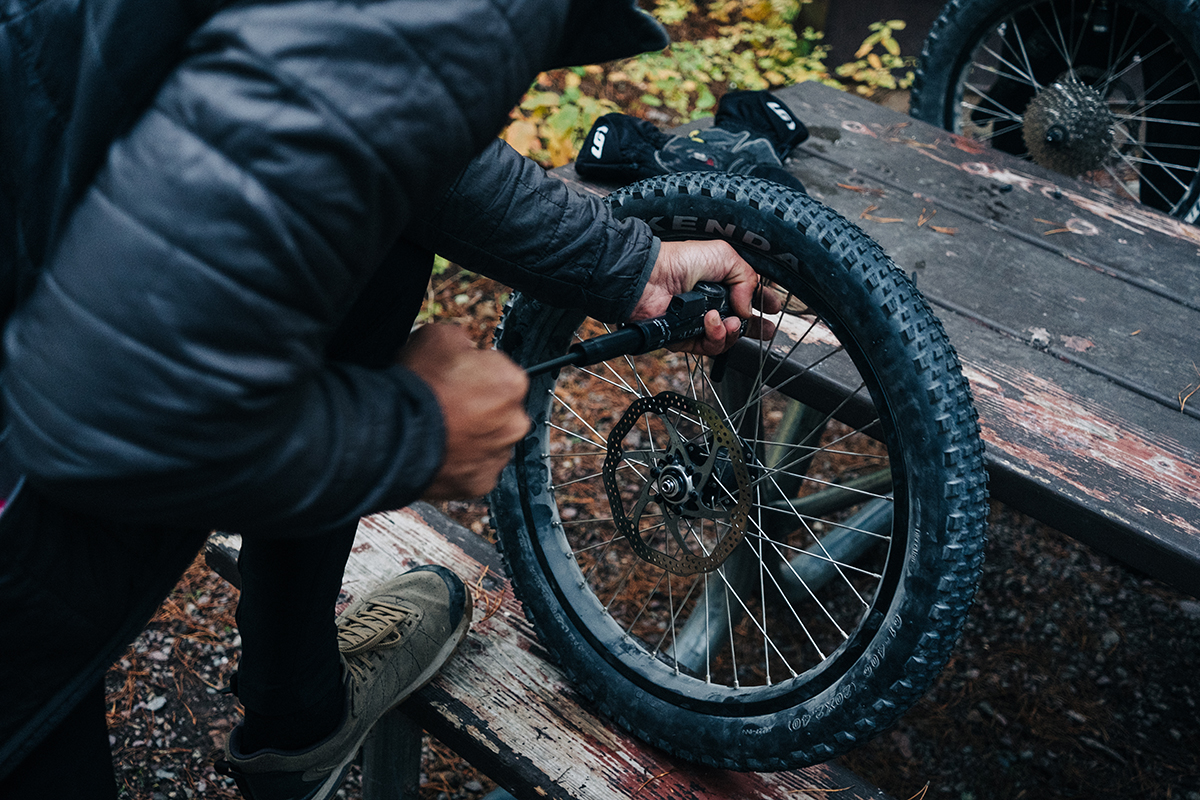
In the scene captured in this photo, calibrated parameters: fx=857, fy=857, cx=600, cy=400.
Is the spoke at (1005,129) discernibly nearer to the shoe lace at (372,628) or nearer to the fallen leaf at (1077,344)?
the fallen leaf at (1077,344)

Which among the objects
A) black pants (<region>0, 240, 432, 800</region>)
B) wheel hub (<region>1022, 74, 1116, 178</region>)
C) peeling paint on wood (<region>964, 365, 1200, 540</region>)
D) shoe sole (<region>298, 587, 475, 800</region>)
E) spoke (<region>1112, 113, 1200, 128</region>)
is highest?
spoke (<region>1112, 113, 1200, 128</region>)

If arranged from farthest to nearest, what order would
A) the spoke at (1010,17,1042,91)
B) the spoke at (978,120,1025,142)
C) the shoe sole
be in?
the spoke at (978,120,1025,142) → the spoke at (1010,17,1042,91) → the shoe sole

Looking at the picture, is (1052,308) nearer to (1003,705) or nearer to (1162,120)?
(1003,705)

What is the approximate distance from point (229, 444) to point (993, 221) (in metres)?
1.94

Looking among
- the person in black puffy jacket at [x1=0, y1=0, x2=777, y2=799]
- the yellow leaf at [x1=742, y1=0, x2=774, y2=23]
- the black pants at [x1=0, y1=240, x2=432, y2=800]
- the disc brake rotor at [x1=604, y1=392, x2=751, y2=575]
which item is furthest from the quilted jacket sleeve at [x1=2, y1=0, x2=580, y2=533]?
the yellow leaf at [x1=742, y1=0, x2=774, y2=23]

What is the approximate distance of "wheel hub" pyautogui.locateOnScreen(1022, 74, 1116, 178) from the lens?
2.75 m

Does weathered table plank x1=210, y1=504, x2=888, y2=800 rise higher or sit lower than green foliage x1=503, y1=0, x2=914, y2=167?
lower

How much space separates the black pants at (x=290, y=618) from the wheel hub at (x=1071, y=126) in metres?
2.45

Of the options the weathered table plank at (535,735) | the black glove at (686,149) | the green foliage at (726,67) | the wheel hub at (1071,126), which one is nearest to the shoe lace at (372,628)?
the weathered table plank at (535,735)

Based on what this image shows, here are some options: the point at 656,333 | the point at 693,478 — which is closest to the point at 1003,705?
the point at 693,478

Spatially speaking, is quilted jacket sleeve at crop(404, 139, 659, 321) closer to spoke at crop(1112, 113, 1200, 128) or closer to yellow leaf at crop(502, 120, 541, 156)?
spoke at crop(1112, 113, 1200, 128)

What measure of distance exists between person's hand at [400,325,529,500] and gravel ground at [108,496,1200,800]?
1550 mm

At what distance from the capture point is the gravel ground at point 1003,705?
2.11 metres

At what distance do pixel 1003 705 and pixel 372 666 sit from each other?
1.77 m
